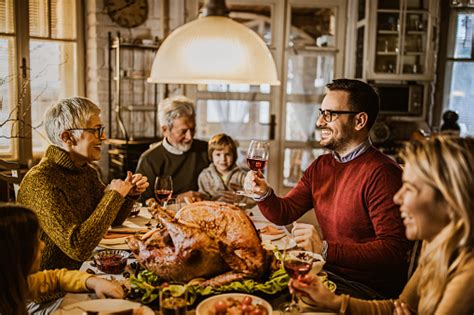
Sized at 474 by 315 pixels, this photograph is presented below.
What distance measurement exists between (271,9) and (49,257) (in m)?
3.26

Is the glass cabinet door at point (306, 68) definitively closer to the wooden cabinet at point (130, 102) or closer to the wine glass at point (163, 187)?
the wooden cabinet at point (130, 102)

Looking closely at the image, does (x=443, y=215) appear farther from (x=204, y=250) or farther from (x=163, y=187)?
(x=163, y=187)

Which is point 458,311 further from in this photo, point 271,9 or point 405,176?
point 271,9

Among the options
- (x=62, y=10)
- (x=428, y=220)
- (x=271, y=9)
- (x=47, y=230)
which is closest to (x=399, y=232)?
(x=428, y=220)

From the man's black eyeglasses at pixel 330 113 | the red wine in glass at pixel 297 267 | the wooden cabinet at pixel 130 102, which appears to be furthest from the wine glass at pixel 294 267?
the wooden cabinet at pixel 130 102

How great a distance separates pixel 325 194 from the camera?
2168 mm

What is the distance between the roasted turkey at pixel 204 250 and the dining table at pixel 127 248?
11cm

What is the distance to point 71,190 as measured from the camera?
6.45ft

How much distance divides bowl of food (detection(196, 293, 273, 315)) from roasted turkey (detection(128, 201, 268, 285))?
0.10 meters

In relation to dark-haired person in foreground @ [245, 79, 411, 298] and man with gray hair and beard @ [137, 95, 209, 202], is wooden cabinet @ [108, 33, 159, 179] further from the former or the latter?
dark-haired person in foreground @ [245, 79, 411, 298]

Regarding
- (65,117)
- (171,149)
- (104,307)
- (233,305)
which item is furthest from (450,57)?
(104,307)

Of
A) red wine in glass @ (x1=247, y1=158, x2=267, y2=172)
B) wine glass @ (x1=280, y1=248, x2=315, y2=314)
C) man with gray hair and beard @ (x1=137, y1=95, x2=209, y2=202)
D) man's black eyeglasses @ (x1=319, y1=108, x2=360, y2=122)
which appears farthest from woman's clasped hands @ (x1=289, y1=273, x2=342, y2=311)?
man with gray hair and beard @ (x1=137, y1=95, x2=209, y2=202)

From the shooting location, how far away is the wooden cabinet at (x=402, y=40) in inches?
169

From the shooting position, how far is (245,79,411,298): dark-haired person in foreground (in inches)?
70.8
